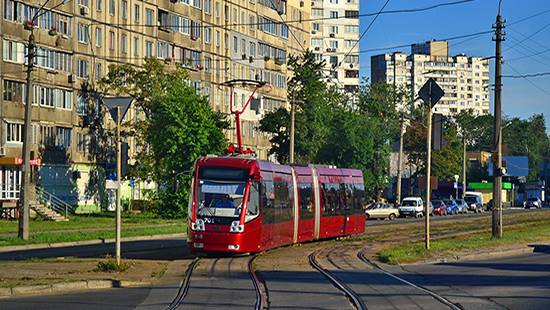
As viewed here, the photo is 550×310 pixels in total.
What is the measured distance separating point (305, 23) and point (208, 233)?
239 feet

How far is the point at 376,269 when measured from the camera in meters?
23.5

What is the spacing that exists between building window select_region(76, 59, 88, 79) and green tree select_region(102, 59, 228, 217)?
1.51 m

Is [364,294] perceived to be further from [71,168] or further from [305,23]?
[305,23]

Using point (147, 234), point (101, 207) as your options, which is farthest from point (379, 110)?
point (147, 234)

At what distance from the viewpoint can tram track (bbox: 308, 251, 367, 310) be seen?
15.7 metres

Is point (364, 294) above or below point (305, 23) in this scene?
below

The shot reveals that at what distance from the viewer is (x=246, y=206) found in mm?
26500

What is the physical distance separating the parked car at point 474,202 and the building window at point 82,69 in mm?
46162

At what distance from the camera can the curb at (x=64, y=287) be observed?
17500 mm

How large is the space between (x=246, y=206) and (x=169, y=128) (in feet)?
Answer: 113

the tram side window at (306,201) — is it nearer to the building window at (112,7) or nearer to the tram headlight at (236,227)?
the tram headlight at (236,227)

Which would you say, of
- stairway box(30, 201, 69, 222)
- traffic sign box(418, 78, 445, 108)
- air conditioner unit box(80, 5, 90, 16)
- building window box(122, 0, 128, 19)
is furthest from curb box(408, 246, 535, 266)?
building window box(122, 0, 128, 19)

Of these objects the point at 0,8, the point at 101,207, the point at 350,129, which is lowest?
the point at 101,207

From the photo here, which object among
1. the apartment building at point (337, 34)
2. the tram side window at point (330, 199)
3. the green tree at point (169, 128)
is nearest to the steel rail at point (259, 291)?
the tram side window at point (330, 199)
